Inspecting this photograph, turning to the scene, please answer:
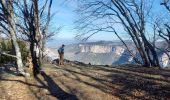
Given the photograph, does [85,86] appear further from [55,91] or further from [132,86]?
[132,86]

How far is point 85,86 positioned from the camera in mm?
17984

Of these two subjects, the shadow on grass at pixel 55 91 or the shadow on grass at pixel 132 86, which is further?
the shadow on grass at pixel 55 91

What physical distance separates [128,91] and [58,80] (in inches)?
176

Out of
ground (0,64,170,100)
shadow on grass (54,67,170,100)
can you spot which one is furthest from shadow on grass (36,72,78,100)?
shadow on grass (54,67,170,100)

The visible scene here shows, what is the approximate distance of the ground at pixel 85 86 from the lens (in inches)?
638

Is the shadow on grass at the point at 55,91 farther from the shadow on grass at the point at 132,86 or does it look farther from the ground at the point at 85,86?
the shadow on grass at the point at 132,86

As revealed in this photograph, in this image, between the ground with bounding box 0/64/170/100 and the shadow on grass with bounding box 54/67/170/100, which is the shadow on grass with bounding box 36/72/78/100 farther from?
the shadow on grass with bounding box 54/67/170/100

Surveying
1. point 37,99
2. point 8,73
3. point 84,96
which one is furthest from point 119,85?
point 8,73

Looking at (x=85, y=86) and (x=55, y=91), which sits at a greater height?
(x=85, y=86)

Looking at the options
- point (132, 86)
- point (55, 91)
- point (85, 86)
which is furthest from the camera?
point (85, 86)

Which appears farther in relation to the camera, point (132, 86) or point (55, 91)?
point (132, 86)

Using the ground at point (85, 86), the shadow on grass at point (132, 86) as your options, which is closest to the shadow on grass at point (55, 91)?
the ground at point (85, 86)

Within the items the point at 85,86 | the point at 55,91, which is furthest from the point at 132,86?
the point at 55,91

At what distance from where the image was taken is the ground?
53.2ft
